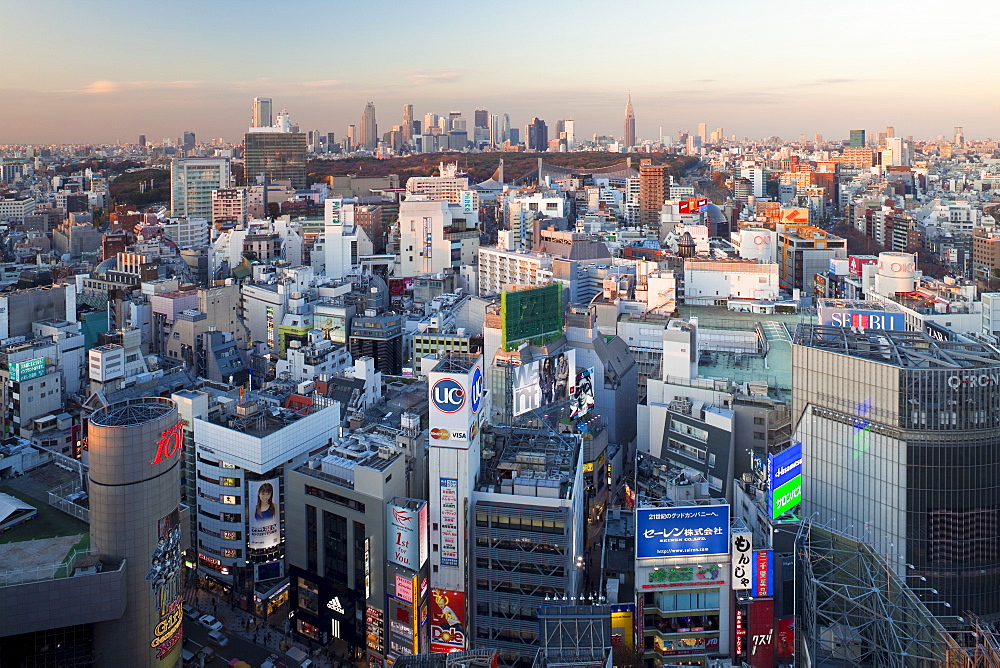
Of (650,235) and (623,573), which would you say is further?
(650,235)

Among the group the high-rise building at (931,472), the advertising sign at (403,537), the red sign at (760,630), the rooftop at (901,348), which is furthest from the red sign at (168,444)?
the high-rise building at (931,472)

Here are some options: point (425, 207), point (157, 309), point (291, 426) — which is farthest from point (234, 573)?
point (425, 207)

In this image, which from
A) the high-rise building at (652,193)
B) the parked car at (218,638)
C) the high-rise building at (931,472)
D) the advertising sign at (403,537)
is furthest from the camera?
the high-rise building at (652,193)

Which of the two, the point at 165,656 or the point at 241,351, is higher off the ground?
the point at 241,351

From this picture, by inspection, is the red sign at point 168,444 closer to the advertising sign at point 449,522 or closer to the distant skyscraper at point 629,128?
the advertising sign at point 449,522

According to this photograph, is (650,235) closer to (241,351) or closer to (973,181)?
(241,351)

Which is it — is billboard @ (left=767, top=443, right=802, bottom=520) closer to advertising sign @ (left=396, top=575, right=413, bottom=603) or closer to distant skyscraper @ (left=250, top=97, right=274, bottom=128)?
advertising sign @ (left=396, top=575, right=413, bottom=603)
